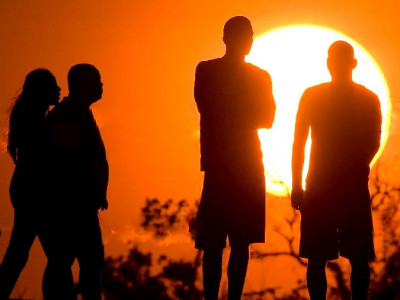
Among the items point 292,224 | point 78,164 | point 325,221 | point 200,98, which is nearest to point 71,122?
point 78,164

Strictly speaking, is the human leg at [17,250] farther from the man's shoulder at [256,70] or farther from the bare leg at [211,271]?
the man's shoulder at [256,70]

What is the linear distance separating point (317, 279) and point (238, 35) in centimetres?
229

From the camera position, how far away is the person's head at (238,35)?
19.9ft

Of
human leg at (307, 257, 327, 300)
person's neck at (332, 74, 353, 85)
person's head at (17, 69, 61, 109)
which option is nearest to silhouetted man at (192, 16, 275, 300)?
human leg at (307, 257, 327, 300)

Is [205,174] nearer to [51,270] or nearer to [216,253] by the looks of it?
[216,253]

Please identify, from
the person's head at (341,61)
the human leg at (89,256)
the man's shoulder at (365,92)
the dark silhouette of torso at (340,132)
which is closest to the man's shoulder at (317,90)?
the dark silhouette of torso at (340,132)

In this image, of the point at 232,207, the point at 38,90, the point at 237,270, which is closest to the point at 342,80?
the point at 232,207

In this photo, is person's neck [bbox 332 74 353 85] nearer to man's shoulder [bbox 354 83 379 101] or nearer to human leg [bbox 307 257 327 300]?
man's shoulder [bbox 354 83 379 101]

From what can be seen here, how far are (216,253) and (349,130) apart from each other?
66.0 inches

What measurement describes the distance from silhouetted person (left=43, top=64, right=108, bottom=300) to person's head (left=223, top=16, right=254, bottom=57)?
1.23 m


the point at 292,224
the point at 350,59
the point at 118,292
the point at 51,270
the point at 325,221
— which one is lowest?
the point at 118,292

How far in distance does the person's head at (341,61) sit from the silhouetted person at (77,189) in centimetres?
216

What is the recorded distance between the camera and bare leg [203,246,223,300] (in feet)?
19.4

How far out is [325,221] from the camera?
20.8ft
